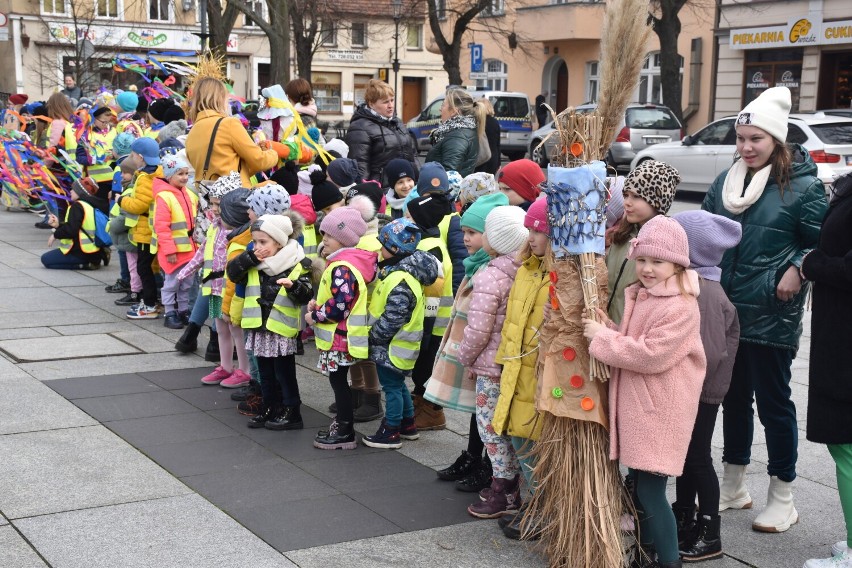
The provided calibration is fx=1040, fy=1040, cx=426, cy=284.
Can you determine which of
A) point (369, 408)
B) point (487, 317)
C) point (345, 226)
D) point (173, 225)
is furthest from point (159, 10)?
point (487, 317)

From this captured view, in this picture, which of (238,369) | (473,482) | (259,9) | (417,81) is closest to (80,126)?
(238,369)

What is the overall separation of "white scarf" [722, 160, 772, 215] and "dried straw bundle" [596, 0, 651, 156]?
91 cm

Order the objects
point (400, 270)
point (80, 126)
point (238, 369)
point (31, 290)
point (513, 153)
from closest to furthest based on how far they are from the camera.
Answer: point (400, 270) < point (238, 369) < point (31, 290) < point (80, 126) < point (513, 153)

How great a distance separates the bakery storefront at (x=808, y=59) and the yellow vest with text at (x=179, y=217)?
23.4 meters

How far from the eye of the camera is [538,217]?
448 centimetres

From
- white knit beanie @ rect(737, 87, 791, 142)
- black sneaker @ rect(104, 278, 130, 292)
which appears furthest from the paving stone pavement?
black sneaker @ rect(104, 278, 130, 292)

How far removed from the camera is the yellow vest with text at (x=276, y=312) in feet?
19.9

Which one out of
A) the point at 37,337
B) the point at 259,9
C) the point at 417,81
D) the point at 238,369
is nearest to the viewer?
the point at 238,369

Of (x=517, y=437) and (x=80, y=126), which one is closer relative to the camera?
(x=517, y=437)

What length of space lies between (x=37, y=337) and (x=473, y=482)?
4527 millimetres

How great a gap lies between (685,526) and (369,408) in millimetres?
2512

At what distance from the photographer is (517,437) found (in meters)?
4.63

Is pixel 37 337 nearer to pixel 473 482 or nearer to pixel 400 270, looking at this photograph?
pixel 400 270

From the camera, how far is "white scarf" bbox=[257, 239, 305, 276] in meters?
6.09
